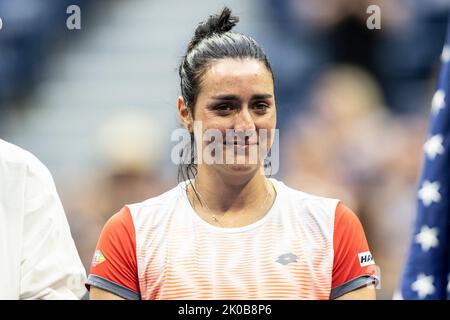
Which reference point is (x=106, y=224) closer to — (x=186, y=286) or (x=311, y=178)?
(x=186, y=286)

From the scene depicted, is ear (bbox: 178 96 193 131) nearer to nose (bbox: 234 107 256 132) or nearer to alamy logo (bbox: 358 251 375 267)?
nose (bbox: 234 107 256 132)

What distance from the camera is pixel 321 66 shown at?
210 centimetres

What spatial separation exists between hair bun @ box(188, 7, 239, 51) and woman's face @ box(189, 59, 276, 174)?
0.29 feet

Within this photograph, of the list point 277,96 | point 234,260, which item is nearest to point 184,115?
point 277,96

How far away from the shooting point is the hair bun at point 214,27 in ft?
5.87

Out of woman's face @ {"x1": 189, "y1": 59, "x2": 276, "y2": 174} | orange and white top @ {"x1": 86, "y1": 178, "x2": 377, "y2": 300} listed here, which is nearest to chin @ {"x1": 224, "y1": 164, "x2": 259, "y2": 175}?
woman's face @ {"x1": 189, "y1": 59, "x2": 276, "y2": 174}

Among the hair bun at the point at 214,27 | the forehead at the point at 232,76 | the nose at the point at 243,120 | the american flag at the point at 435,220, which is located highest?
the hair bun at the point at 214,27

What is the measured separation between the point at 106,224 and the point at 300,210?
446 millimetres

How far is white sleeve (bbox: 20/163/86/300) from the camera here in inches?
64.1

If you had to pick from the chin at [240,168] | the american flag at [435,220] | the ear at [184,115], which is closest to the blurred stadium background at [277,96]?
the ear at [184,115]

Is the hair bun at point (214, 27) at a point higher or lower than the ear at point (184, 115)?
higher

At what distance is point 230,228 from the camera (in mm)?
1756

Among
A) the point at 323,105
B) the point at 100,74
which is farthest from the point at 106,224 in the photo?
the point at 323,105

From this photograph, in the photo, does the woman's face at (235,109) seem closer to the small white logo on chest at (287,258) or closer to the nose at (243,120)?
the nose at (243,120)
